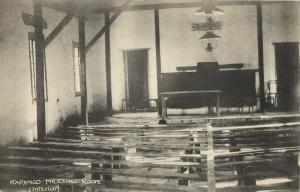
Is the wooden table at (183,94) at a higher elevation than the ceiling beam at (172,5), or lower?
lower

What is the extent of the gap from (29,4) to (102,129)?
278 cm

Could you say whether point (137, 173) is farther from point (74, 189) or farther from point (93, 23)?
point (93, 23)

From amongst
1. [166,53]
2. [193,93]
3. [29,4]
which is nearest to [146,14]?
[166,53]

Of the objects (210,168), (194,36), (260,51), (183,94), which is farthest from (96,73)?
(210,168)

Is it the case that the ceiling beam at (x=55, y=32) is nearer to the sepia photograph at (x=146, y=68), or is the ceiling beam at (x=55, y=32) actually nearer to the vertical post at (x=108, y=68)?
the sepia photograph at (x=146, y=68)

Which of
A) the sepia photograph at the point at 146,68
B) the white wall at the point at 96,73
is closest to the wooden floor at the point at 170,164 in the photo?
the sepia photograph at the point at 146,68

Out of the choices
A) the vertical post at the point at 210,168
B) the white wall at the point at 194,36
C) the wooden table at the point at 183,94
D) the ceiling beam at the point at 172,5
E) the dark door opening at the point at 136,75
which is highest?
the ceiling beam at the point at 172,5

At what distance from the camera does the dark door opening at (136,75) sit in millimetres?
12359

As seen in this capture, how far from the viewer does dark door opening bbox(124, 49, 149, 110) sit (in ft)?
40.5

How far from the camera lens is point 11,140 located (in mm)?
7113

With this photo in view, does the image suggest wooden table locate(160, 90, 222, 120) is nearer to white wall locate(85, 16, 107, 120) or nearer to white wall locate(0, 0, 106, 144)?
white wall locate(0, 0, 106, 144)

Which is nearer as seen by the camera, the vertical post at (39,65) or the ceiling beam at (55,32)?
the vertical post at (39,65)

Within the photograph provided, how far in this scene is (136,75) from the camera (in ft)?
40.9

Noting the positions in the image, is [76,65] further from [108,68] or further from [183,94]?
[183,94]
